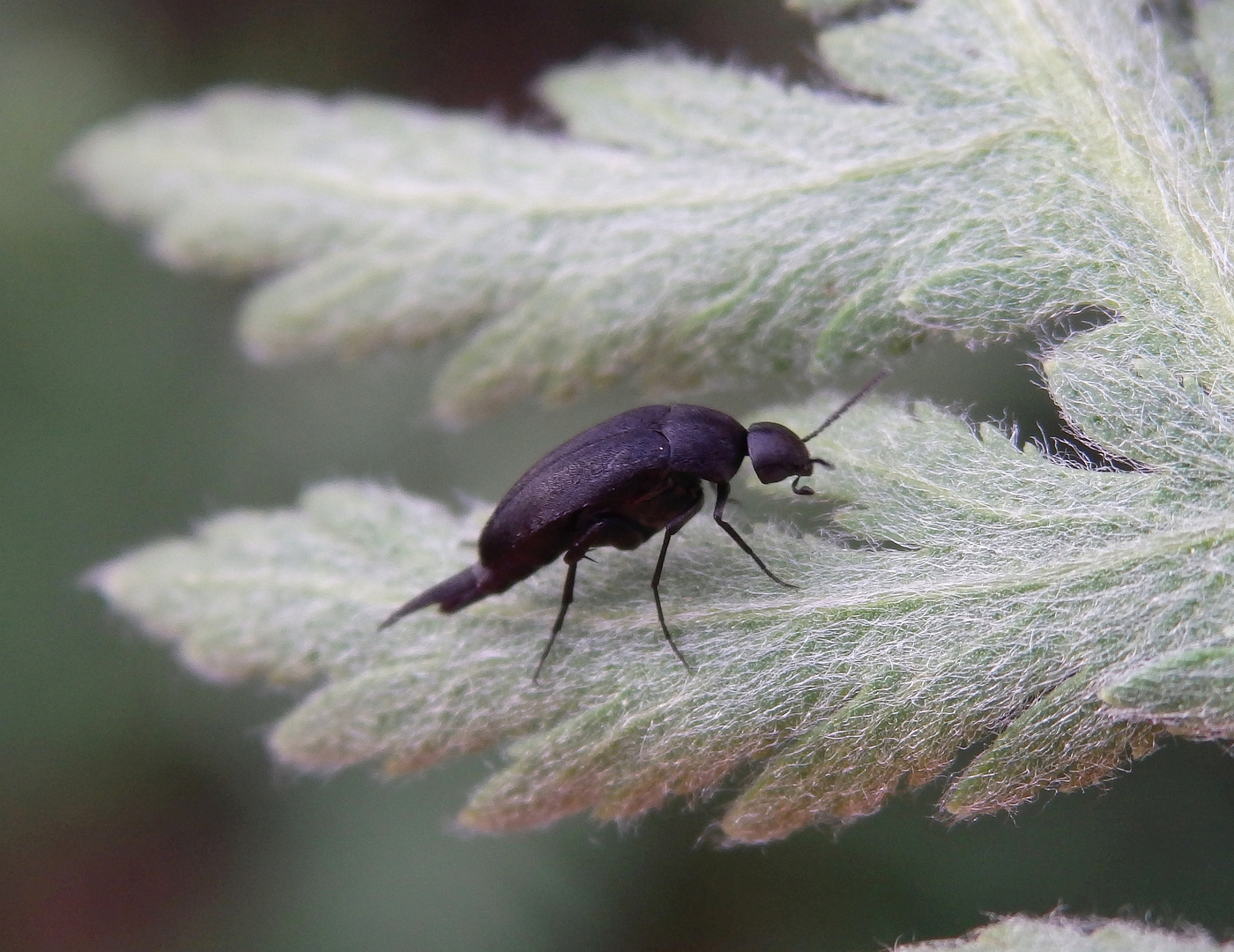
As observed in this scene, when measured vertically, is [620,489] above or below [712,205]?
below

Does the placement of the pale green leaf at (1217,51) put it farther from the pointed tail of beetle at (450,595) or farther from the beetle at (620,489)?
the pointed tail of beetle at (450,595)

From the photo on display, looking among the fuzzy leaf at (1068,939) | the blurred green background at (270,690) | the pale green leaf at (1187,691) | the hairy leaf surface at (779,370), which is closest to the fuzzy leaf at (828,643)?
the hairy leaf surface at (779,370)

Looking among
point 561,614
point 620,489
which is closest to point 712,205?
point 620,489

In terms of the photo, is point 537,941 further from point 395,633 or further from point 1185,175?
point 1185,175

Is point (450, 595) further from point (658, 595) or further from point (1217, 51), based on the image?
point (1217, 51)

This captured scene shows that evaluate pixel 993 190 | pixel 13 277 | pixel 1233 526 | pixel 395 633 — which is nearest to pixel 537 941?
pixel 395 633

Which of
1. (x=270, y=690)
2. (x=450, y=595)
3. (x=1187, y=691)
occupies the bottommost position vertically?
(x=1187, y=691)

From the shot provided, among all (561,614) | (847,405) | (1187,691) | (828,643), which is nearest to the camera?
(1187,691)
